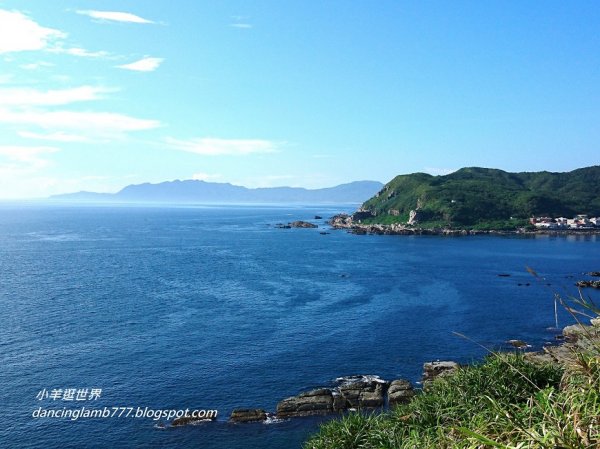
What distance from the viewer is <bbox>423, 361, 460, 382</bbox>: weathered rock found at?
61.0 m

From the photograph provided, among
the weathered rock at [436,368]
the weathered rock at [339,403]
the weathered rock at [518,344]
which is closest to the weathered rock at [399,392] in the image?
the weathered rock at [436,368]

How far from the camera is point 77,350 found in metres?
70.4

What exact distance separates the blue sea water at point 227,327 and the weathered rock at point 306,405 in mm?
1839

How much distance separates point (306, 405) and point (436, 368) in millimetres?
19292

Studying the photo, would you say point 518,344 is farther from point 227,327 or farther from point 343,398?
point 227,327

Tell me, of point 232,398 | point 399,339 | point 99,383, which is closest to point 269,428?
point 232,398

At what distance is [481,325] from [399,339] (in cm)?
1828

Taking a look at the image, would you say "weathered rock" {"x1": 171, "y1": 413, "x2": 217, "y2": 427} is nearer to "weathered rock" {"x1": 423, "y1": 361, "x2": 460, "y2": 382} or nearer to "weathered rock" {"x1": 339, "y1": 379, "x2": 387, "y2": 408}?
"weathered rock" {"x1": 339, "y1": 379, "x2": 387, "y2": 408}

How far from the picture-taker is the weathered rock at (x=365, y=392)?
54.5 m

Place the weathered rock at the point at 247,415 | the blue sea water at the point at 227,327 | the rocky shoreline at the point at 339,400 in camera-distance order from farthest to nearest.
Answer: the blue sea water at the point at 227,327 < the rocky shoreline at the point at 339,400 < the weathered rock at the point at 247,415

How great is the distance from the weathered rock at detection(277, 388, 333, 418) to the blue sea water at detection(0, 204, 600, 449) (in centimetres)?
184

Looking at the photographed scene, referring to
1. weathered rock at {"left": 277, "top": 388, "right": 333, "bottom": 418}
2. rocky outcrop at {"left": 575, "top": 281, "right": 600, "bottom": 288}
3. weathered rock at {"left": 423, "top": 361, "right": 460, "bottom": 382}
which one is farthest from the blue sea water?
rocky outcrop at {"left": 575, "top": 281, "right": 600, "bottom": 288}

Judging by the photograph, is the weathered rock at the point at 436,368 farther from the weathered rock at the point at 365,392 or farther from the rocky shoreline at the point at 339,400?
the weathered rock at the point at 365,392

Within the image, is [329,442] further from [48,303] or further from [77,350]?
[48,303]
